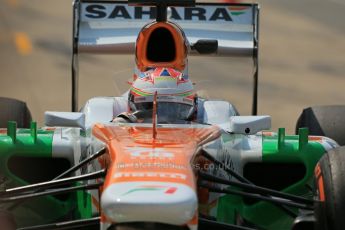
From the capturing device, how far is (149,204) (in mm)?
4156

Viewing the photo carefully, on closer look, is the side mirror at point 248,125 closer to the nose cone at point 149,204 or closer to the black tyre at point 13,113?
the nose cone at point 149,204

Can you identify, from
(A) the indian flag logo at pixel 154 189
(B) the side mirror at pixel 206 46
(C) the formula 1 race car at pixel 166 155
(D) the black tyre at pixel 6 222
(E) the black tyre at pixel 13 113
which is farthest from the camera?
(B) the side mirror at pixel 206 46

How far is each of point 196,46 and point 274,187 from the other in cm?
171

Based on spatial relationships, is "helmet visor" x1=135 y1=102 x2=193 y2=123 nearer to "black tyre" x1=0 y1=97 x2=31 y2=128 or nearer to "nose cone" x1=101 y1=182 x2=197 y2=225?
"black tyre" x1=0 y1=97 x2=31 y2=128

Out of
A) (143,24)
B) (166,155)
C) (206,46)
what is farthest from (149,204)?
(143,24)

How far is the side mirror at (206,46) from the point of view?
755 cm

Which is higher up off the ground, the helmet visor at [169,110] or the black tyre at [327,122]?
the helmet visor at [169,110]

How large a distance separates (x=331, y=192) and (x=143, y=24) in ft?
11.9

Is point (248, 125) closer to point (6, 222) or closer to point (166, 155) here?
point (166, 155)

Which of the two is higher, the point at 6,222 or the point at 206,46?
the point at 206,46

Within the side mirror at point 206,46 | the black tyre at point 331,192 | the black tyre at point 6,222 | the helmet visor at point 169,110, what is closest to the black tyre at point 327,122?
the side mirror at point 206,46

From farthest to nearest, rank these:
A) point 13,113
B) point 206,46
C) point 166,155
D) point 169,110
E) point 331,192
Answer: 1. point 206,46
2. point 13,113
3. point 169,110
4. point 331,192
5. point 166,155

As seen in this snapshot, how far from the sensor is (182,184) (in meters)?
4.39

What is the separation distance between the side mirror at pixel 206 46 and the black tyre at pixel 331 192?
257 centimetres
